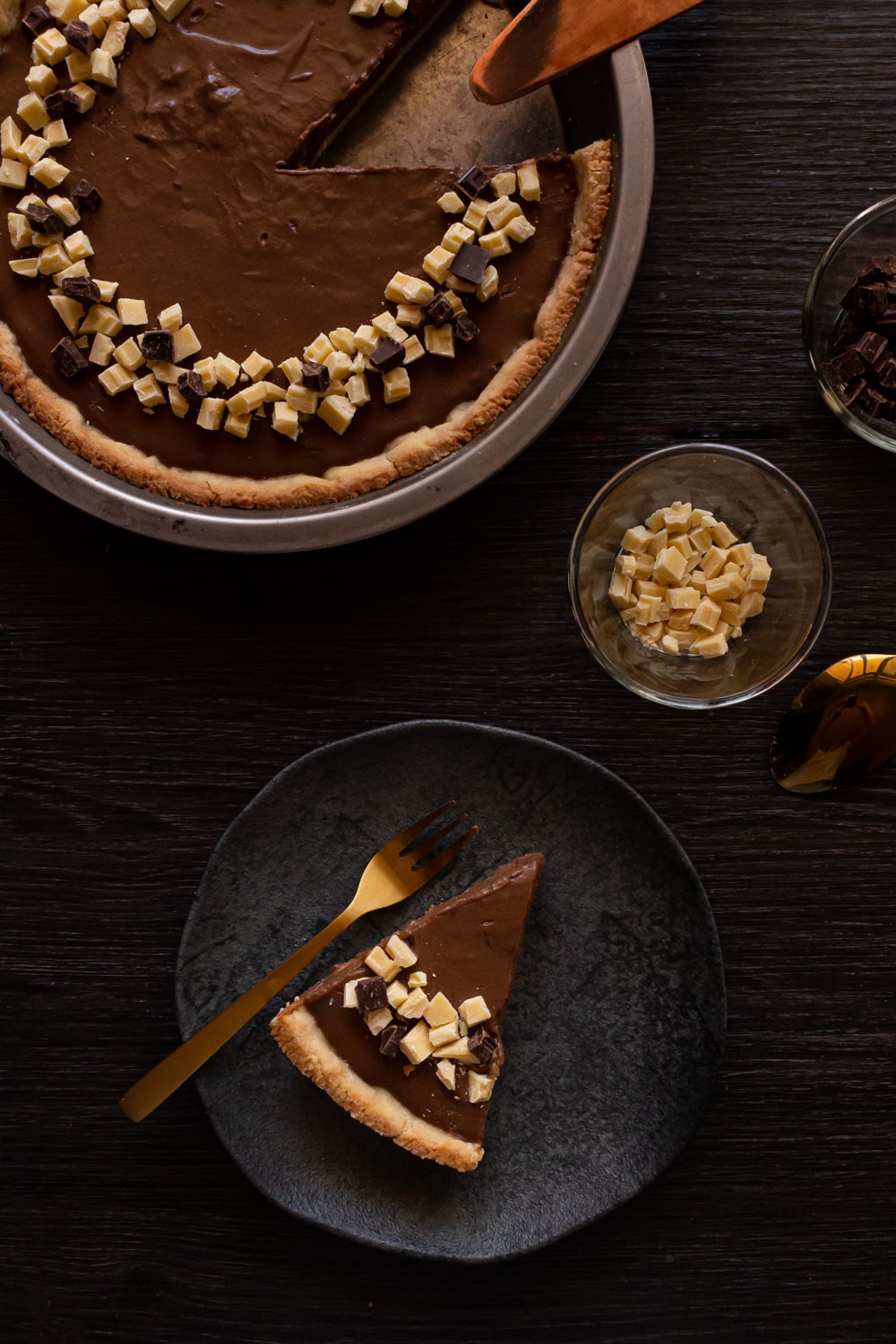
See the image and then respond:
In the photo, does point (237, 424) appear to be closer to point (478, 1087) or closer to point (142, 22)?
point (142, 22)

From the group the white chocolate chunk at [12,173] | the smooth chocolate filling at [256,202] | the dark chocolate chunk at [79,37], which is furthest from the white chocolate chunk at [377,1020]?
the dark chocolate chunk at [79,37]

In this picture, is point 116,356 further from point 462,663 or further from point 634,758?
point 634,758

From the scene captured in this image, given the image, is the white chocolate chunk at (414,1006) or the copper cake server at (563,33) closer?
the copper cake server at (563,33)

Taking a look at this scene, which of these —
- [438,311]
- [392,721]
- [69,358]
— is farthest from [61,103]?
[392,721]

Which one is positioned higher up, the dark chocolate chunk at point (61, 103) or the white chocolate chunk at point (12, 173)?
the dark chocolate chunk at point (61, 103)

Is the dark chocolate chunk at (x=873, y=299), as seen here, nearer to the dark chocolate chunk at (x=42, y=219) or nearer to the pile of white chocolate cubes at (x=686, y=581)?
the pile of white chocolate cubes at (x=686, y=581)

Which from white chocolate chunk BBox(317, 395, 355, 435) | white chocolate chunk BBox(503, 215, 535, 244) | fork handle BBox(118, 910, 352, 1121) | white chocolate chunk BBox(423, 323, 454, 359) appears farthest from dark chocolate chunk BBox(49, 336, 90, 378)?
fork handle BBox(118, 910, 352, 1121)

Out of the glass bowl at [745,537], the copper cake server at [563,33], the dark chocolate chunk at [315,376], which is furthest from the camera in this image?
the glass bowl at [745,537]
